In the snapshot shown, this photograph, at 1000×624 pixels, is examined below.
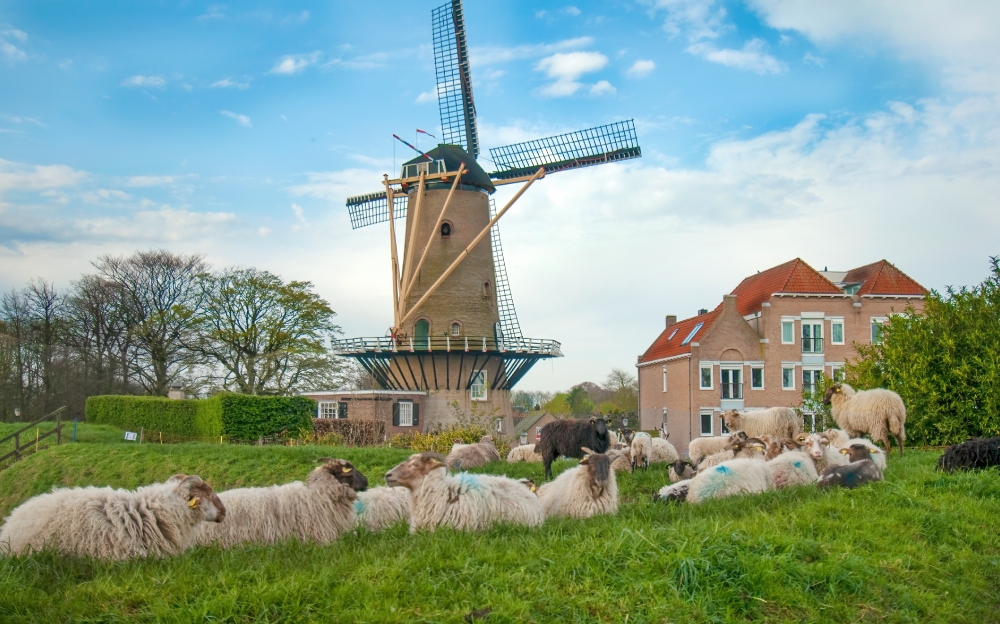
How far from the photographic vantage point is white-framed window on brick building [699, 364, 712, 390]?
1813 inches

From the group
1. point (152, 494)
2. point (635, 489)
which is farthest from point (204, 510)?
point (635, 489)

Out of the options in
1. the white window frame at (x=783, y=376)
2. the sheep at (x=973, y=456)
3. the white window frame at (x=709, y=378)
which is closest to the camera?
the sheep at (x=973, y=456)

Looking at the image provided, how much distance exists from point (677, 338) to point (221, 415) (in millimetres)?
27502

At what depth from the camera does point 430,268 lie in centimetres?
4325

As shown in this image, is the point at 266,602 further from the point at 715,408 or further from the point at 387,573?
the point at 715,408

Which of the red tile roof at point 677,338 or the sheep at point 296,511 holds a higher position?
the red tile roof at point 677,338

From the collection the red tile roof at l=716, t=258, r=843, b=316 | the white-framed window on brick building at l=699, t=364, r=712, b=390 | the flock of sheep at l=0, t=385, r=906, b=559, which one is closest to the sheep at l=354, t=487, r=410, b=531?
the flock of sheep at l=0, t=385, r=906, b=559

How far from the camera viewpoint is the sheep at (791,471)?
12.1 metres

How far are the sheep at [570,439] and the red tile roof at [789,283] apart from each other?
32.8 m

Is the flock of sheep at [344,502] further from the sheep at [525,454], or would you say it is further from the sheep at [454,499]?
the sheep at [525,454]

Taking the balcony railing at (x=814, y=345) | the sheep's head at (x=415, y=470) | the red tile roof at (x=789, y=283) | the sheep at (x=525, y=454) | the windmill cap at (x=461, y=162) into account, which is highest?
the windmill cap at (x=461, y=162)

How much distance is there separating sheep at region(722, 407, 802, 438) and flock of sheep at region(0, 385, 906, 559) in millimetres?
5380

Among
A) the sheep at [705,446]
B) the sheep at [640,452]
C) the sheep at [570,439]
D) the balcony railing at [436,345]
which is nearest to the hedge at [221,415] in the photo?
the balcony railing at [436,345]

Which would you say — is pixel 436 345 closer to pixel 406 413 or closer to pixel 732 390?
pixel 406 413
